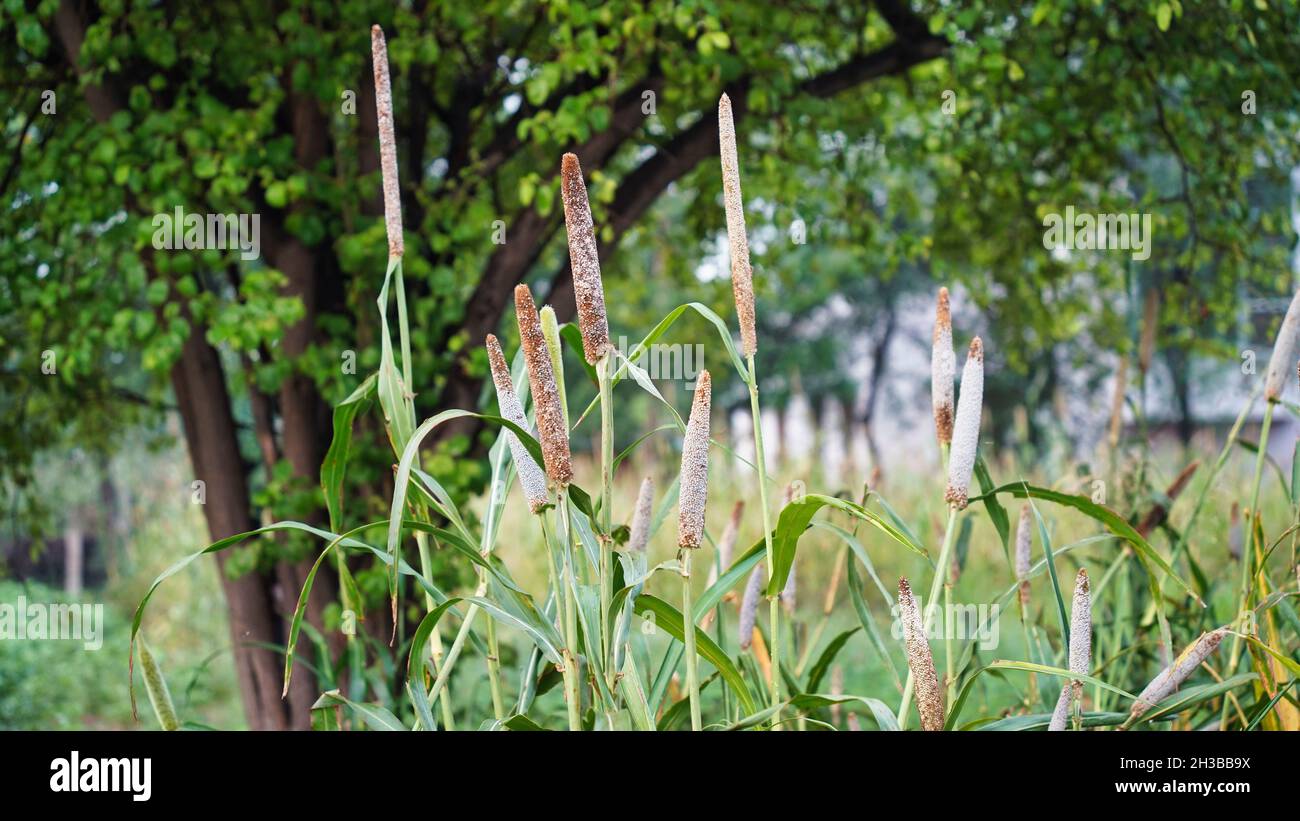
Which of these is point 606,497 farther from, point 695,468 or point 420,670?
point 420,670

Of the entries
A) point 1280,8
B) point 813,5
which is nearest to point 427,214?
point 813,5

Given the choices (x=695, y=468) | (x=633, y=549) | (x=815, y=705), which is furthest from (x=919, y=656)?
(x=633, y=549)

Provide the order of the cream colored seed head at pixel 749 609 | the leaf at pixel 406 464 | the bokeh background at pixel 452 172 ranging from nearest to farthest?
the leaf at pixel 406 464 → the cream colored seed head at pixel 749 609 → the bokeh background at pixel 452 172

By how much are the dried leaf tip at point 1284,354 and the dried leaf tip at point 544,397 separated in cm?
106

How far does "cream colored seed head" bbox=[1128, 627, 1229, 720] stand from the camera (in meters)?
1.44

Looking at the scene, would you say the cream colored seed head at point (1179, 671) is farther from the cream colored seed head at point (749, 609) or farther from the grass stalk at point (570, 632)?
the grass stalk at point (570, 632)

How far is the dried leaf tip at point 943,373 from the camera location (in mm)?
1477

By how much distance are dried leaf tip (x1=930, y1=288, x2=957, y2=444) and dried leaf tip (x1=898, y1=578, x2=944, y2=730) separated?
25cm

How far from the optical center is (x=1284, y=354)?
1.60 m

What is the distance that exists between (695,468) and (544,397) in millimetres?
212

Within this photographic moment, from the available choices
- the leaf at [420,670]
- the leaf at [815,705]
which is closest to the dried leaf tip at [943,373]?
the leaf at [815,705]

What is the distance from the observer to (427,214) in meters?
3.75

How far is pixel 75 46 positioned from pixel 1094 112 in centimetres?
345

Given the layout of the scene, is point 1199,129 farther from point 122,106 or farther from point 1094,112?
point 122,106
